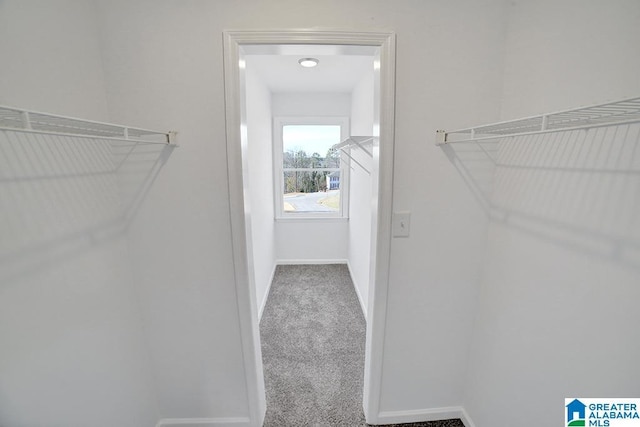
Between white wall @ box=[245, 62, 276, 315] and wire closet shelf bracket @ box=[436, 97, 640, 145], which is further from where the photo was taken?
white wall @ box=[245, 62, 276, 315]

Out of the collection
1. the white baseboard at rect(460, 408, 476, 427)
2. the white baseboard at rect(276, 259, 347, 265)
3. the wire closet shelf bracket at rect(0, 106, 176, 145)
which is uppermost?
the wire closet shelf bracket at rect(0, 106, 176, 145)

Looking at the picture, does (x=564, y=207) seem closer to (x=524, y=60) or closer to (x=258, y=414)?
(x=524, y=60)

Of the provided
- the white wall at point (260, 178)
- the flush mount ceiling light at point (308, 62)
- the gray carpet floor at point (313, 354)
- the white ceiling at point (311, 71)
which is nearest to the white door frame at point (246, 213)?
the gray carpet floor at point (313, 354)

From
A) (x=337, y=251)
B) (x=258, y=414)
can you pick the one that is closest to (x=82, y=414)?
(x=258, y=414)

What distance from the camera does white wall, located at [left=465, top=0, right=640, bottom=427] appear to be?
2.52ft

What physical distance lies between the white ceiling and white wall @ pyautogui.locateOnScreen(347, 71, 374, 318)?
5.8 inches

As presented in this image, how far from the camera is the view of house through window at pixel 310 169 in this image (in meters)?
3.69

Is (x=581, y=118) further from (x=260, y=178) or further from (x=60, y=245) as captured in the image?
(x=260, y=178)

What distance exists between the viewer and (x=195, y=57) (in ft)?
3.76

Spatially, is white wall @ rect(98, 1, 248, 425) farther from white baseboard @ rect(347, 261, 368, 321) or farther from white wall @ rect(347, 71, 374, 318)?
white baseboard @ rect(347, 261, 368, 321)

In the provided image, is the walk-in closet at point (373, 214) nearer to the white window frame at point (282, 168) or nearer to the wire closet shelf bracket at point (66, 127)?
the wire closet shelf bracket at point (66, 127)

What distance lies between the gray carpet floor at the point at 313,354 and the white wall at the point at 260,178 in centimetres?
32

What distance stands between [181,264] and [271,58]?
189cm

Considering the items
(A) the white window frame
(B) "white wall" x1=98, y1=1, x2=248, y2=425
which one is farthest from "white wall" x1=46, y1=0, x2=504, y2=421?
(A) the white window frame
